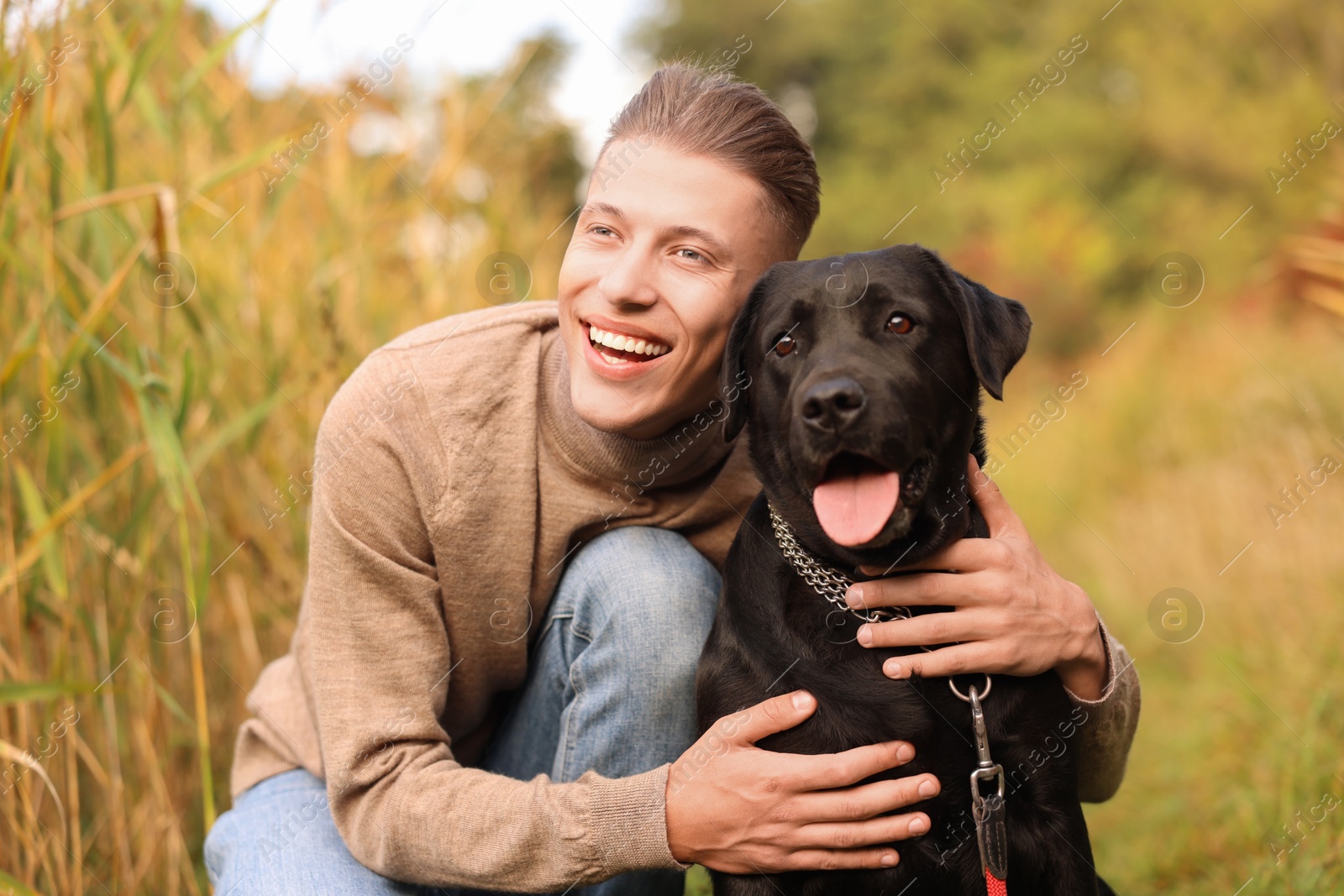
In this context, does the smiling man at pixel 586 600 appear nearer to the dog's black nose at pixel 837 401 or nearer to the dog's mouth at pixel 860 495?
the dog's mouth at pixel 860 495

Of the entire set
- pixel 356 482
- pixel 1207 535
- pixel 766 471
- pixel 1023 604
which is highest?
pixel 356 482

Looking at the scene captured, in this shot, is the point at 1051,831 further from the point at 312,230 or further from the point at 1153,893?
the point at 312,230

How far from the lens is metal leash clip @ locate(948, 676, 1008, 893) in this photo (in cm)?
166

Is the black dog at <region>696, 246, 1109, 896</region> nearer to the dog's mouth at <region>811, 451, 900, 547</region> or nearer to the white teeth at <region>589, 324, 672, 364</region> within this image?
the dog's mouth at <region>811, 451, 900, 547</region>

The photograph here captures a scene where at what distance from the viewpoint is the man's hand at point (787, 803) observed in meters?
1.70

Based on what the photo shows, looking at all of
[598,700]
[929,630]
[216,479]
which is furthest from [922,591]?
[216,479]

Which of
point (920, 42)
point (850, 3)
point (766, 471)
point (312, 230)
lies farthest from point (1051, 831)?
point (850, 3)

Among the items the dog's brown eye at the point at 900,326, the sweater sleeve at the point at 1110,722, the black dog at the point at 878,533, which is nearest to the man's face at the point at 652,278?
the black dog at the point at 878,533

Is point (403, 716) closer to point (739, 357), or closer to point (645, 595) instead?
point (645, 595)

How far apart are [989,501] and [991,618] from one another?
292 millimetres

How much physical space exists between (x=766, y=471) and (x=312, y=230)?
243 centimetres

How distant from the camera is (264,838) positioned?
6.88 ft

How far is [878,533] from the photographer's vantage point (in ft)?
5.64

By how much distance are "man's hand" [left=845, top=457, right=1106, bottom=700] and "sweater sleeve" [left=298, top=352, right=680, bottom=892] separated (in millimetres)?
481
